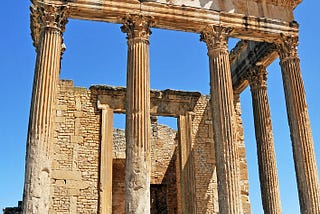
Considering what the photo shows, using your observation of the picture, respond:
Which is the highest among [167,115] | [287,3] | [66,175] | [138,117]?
[287,3]

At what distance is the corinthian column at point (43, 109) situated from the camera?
11.2m

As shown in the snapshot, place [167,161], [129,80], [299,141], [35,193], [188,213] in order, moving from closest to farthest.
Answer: [35,193]
[129,80]
[299,141]
[188,213]
[167,161]

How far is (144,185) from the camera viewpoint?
39.7ft

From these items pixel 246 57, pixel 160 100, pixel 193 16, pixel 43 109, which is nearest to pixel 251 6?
pixel 193 16

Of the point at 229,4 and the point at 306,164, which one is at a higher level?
the point at 229,4

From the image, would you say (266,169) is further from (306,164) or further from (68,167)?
(68,167)

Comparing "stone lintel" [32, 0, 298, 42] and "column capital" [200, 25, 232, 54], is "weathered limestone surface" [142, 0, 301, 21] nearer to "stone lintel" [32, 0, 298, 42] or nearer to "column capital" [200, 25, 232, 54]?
"stone lintel" [32, 0, 298, 42]

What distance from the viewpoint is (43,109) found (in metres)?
12.0

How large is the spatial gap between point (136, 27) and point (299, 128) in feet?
20.6

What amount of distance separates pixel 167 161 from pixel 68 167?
499 cm

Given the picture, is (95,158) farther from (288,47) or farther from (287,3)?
(287,3)

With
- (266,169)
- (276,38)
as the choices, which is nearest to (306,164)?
(266,169)

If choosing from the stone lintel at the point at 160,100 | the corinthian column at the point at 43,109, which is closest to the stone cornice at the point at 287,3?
the stone lintel at the point at 160,100

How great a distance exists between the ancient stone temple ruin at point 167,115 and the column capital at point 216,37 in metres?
0.04
